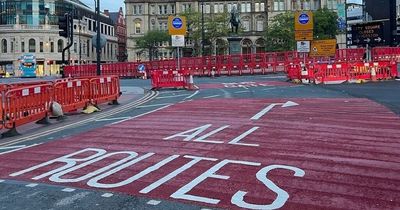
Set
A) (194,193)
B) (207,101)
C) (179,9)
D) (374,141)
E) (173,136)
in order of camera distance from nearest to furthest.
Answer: (194,193) → (374,141) → (173,136) → (207,101) → (179,9)

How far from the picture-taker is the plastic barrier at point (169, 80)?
1098 inches

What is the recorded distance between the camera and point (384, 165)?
773 cm

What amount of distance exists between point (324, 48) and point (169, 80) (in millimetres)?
13088

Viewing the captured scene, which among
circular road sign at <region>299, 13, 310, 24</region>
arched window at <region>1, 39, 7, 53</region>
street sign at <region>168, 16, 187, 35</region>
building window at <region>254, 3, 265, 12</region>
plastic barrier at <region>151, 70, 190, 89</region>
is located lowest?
plastic barrier at <region>151, 70, 190, 89</region>

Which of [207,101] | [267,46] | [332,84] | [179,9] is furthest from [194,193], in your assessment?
[179,9]

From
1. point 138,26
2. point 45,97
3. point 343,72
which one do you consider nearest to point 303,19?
point 343,72

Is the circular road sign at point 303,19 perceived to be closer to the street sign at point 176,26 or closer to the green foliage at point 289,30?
the street sign at point 176,26

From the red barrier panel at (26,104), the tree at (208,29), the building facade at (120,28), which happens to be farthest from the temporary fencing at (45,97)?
the building facade at (120,28)

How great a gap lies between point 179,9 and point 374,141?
4894 inches

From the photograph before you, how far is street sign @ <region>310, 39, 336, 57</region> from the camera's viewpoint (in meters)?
35.2

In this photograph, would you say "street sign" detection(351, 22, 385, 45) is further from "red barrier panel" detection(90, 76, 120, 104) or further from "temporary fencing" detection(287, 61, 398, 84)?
"red barrier panel" detection(90, 76, 120, 104)

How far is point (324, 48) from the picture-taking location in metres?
35.5

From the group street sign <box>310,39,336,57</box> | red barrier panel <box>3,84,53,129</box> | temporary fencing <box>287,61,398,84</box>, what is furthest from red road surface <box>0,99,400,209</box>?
street sign <box>310,39,336,57</box>

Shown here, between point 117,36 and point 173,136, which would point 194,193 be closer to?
point 173,136
